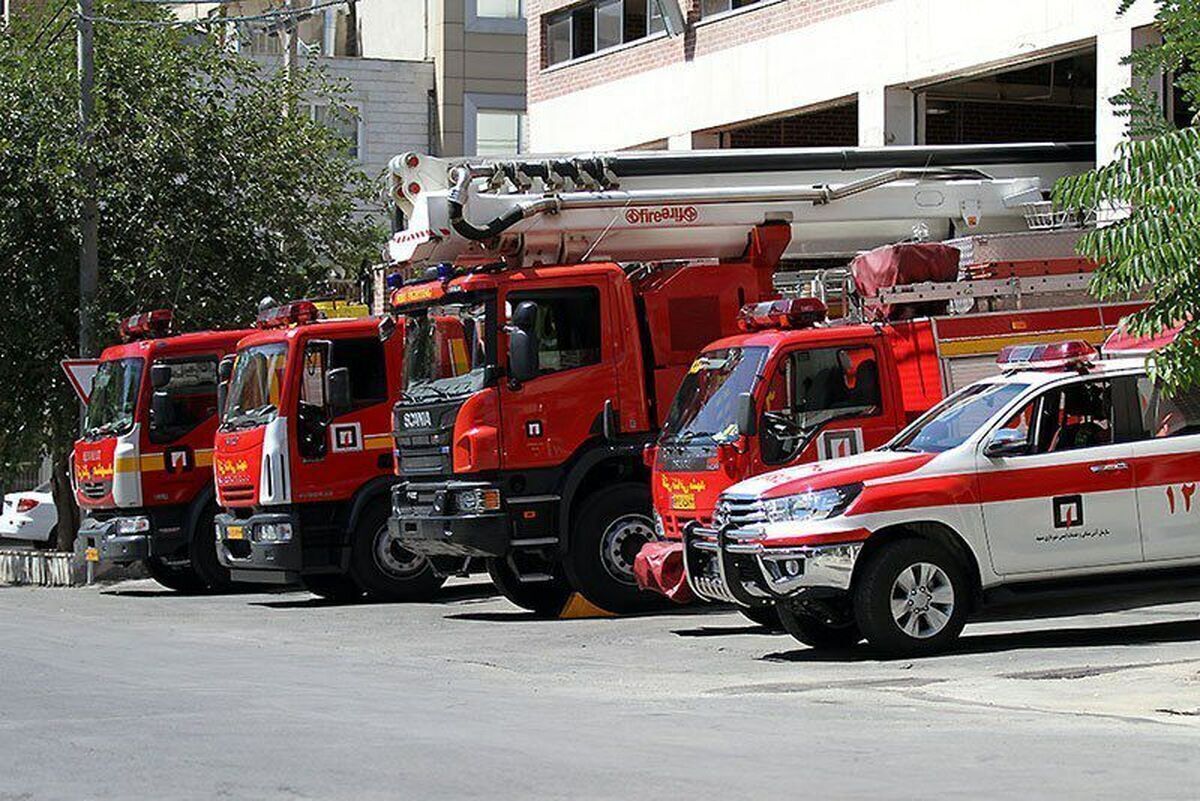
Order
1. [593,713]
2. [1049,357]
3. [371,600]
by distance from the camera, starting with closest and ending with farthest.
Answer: [593,713]
[1049,357]
[371,600]

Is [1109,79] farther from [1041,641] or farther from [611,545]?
[1041,641]

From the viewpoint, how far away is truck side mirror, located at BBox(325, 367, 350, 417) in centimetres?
2073

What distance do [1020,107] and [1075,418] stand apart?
16.1m

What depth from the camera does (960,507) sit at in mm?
14141

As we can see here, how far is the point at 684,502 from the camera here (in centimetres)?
1655

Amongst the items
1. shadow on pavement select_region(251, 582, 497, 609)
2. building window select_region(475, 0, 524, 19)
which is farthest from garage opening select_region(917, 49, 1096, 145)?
building window select_region(475, 0, 524, 19)

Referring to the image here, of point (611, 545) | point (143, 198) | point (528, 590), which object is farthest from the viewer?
point (143, 198)

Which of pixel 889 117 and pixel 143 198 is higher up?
pixel 889 117

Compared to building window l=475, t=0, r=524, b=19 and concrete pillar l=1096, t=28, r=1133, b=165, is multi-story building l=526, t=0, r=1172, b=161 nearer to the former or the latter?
concrete pillar l=1096, t=28, r=1133, b=165

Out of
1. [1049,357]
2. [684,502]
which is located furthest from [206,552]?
[1049,357]

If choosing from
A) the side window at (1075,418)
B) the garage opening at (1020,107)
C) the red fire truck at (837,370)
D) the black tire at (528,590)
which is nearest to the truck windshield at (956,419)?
the side window at (1075,418)

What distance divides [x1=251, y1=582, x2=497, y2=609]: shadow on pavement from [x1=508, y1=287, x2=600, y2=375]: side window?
4.21 m

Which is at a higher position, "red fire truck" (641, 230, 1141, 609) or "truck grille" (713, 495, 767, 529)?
"red fire truck" (641, 230, 1141, 609)

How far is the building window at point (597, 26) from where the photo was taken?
32.8 metres
